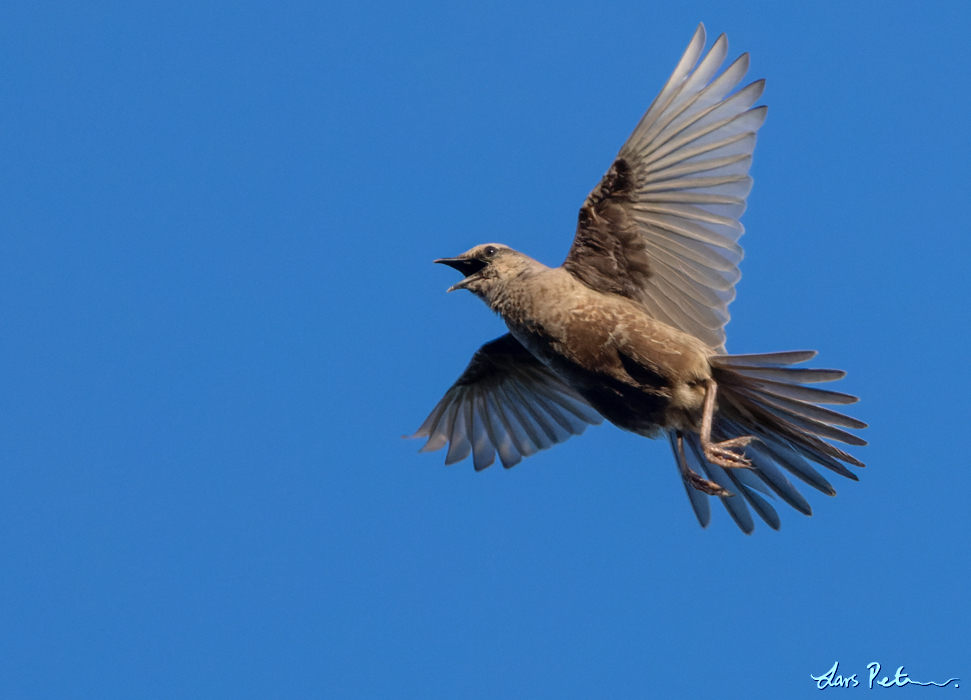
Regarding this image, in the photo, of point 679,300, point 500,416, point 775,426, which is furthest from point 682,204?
point 500,416

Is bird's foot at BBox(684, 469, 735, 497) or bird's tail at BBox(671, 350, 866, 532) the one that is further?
bird's foot at BBox(684, 469, 735, 497)

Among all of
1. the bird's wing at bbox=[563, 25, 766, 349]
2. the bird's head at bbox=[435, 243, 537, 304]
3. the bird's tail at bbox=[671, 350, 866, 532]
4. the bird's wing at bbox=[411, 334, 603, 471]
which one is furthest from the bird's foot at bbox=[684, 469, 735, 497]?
the bird's head at bbox=[435, 243, 537, 304]

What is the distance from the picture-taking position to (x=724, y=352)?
26.5 feet

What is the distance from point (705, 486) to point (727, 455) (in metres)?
0.50

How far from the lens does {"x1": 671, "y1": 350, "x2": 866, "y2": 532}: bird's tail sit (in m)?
7.28

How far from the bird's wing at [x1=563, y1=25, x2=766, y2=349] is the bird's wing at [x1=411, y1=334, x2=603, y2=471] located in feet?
5.49

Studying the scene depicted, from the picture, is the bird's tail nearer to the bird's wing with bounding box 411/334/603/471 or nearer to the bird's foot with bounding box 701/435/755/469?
the bird's foot with bounding box 701/435/755/469

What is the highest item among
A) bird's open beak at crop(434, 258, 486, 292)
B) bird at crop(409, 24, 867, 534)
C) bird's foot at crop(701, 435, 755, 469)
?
bird's open beak at crop(434, 258, 486, 292)

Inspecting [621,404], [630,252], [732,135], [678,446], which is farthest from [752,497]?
[732,135]

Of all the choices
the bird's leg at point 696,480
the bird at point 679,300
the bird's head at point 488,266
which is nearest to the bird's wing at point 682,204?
the bird at point 679,300

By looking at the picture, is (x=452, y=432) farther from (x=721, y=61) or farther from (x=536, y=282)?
(x=721, y=61)

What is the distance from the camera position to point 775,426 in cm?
765

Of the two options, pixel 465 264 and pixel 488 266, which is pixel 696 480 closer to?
pixel 488 266

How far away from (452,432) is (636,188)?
2.91 m
